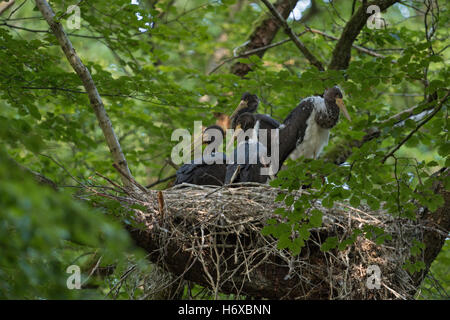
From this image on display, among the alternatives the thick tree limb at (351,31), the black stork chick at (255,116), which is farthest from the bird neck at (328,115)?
the black stork chick at (255,116)

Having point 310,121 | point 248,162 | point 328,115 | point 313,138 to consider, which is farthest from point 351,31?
point 248,162

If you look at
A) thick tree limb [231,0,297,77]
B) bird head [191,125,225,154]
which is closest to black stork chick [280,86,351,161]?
bird head [191,125,225,154]

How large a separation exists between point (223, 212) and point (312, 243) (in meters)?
0.76

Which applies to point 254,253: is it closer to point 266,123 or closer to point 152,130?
point 266,123

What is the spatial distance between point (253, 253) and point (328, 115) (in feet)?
8.38

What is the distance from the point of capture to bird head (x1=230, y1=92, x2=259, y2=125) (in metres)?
6.70

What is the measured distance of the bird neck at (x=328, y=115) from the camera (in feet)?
19.7

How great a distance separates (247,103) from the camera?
6.79 meters

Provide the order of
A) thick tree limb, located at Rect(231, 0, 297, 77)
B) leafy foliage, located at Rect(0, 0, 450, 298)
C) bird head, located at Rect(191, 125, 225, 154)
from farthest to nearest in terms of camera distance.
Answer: thick tree limb, located at Rect(231, 0, 297, 77), bird head, located at Rect(191, 125, 225, 154), leafy foliage, located at Rect(0, 0, 450, 298)

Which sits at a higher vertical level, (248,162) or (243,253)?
(248,162)

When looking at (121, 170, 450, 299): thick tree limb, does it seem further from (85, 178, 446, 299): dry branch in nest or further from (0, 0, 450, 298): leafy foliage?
(0, 0, 450, 298): leafy foliage

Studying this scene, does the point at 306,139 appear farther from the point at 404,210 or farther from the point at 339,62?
the point at 404,210
